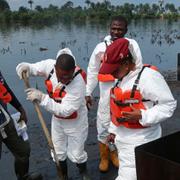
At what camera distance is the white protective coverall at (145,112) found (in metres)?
3.69

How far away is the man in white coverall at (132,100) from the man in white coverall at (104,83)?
5.00 feet

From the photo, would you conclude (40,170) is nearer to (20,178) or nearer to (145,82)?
(20,178)

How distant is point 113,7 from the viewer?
92.8m

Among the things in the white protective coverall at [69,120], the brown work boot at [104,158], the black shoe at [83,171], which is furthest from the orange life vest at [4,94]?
the brown work boot at [104,158]

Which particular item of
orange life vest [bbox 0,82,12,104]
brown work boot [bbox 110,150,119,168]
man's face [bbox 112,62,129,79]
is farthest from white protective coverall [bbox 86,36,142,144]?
man's face [bbox 112,62,129,79]

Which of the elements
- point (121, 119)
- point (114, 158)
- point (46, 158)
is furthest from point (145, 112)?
point (46, 158)

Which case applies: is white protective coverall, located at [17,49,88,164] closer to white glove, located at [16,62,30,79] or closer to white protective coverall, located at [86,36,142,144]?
white glove, located at [16,62,30,79]

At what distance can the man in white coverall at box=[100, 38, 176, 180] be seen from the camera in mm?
3707

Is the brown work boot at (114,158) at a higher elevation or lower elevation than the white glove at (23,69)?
lower

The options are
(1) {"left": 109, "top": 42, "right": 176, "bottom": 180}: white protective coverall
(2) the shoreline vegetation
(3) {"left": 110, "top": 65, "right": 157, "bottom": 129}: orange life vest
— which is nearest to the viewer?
(1) {"left": 109, "top": 42, "right": 176, "bottom": 180}: white protective coverall

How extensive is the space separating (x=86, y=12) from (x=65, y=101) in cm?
8858

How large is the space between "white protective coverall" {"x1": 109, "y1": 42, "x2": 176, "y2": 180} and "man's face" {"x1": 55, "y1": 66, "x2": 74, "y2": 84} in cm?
95

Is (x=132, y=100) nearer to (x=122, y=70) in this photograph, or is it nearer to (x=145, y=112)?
(x=145, y=112)

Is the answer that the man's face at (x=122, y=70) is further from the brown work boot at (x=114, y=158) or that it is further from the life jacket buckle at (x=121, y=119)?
the brown work boot at (x=114, y=158)
